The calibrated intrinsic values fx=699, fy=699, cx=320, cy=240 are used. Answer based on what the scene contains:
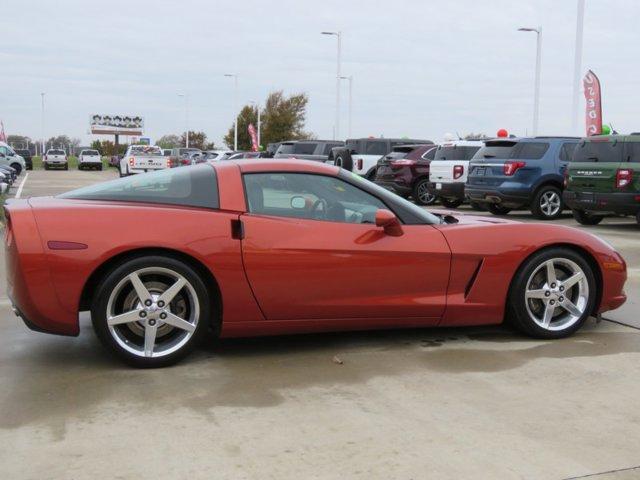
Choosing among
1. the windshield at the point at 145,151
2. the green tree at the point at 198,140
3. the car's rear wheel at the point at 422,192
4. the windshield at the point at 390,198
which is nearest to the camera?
the windshield at the point at 390,198

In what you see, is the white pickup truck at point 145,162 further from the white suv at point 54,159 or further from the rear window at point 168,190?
the rear window at point 168,190

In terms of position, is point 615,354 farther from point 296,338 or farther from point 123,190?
point 123,190

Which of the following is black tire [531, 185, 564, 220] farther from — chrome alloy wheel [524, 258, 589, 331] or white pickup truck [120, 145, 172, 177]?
white pickup truck [120, 145, 172, 177]

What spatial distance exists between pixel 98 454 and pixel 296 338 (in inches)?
85.8

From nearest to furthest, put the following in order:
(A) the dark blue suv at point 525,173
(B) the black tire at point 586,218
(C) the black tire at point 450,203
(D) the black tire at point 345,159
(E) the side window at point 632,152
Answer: (E) the side window at point 632,152
(B) the black tire at point 586,218
(A) the dark blue suv at point 525,173
(C) the black tire at point 450,203
(D) the black tire at point 345,159

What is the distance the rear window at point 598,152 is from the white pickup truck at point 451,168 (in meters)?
3.60

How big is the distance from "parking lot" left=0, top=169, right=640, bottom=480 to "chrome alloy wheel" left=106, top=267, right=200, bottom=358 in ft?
0.60

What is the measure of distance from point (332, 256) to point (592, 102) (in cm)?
2262

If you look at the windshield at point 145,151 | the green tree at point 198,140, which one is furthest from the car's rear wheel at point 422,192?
the green tree at point 198,140

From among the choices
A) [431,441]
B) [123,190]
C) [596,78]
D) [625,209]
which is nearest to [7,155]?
[596,78]

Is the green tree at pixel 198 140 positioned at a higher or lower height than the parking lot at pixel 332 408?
higher

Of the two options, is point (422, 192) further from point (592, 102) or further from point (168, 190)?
point (168, 190)

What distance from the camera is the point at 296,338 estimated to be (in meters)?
5.19

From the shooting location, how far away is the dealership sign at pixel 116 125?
334 ft
